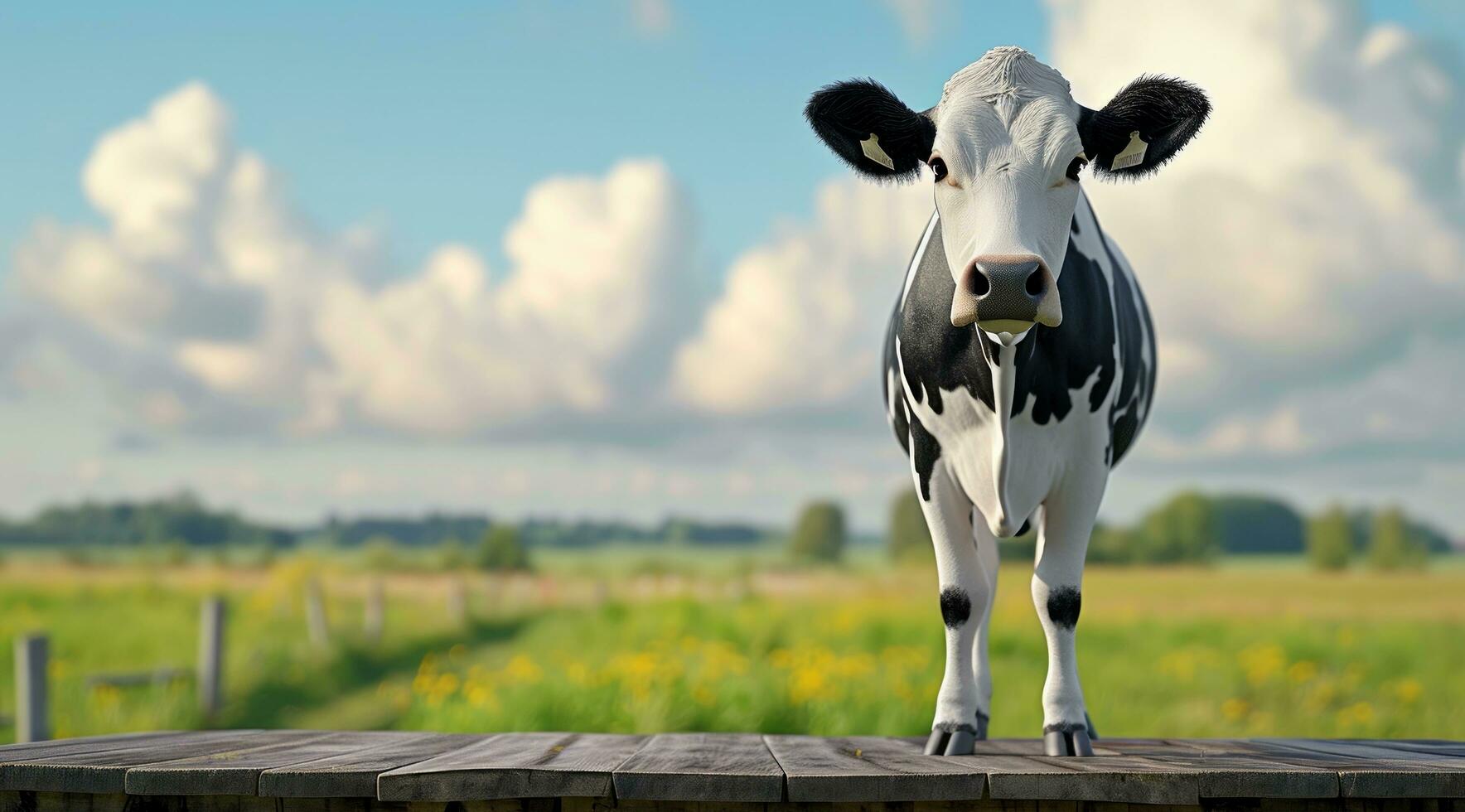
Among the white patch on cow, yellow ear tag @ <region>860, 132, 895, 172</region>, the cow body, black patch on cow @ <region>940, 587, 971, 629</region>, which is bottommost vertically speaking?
black patch on cow @ <region>940, 587, 971, 629</region>

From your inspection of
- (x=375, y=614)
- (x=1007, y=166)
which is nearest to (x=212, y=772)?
(x=1007, y=166)

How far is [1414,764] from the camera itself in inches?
140

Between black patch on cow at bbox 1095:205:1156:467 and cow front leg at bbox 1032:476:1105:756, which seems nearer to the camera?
cow front leg at bbox 1032:476:1105:756

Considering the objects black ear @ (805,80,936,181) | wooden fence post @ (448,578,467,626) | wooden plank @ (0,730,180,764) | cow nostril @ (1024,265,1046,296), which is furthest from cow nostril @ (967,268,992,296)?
wooden fence post @ (448,578,467,626)

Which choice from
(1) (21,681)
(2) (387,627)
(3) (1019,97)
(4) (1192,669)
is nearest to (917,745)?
(3) (1019,97)

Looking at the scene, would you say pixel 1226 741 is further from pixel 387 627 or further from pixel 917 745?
pixel 387 627

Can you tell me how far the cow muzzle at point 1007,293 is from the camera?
137 inches

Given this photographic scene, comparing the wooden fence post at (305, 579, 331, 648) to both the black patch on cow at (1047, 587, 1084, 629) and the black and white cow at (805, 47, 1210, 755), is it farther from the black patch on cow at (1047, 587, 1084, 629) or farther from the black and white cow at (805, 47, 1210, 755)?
the black patch on cow at (1047, 587, 1084, 629)

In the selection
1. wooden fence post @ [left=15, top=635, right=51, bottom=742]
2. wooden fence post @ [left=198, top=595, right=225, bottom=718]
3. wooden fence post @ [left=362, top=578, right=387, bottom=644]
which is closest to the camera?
wooden fence post @ [left=15, top=635, right=51, bottom=742]

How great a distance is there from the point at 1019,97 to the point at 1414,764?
7.95ft

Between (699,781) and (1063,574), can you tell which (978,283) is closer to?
(1063,574)

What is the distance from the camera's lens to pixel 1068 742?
4.16 meters

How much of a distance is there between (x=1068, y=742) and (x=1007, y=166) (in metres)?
2.02

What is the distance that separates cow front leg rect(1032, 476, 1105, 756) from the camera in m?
4.32
